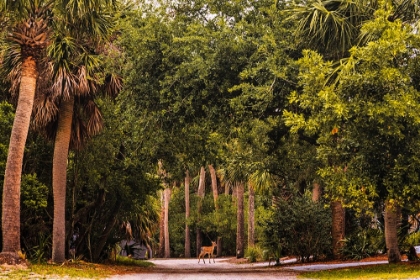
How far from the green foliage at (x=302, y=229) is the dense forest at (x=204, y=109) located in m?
0.06

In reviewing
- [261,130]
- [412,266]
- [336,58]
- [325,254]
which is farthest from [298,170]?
[412,266]

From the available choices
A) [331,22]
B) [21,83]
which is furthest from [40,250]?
[331,22]

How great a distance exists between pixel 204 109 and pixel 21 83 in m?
5.15

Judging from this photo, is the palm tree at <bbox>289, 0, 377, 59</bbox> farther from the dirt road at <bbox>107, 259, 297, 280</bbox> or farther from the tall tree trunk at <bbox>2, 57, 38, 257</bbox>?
the tall tree trunk at <bbox>2, 57, 38, 257</bbox>

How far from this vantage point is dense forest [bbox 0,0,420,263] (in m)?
14.1

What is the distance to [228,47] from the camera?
55.2 ft

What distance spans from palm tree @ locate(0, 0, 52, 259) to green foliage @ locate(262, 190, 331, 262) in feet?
35.9

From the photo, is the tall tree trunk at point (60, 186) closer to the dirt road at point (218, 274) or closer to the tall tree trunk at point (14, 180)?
the tall tree trunk at point (14, 180)

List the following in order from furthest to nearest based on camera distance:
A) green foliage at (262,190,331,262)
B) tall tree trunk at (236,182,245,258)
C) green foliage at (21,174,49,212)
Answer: tall tree trunk at (236,182,245,258)
green foliage at (262,190,331,262)
green foliage at (21,174,49,212)

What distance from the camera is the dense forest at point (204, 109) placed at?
14070mm

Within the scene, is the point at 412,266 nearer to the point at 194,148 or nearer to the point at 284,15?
the point at 284,15

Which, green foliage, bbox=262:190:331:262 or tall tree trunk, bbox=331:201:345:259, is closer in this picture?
tall tree trunk, bbox=331:201:345:259

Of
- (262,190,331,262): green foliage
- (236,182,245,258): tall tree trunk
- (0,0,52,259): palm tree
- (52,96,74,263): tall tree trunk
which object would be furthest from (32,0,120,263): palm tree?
(236,182,245,258): tall tree trunk

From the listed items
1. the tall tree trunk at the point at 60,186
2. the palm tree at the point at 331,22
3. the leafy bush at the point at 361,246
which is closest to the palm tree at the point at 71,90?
the tall tree trunk at the point at 60,186
